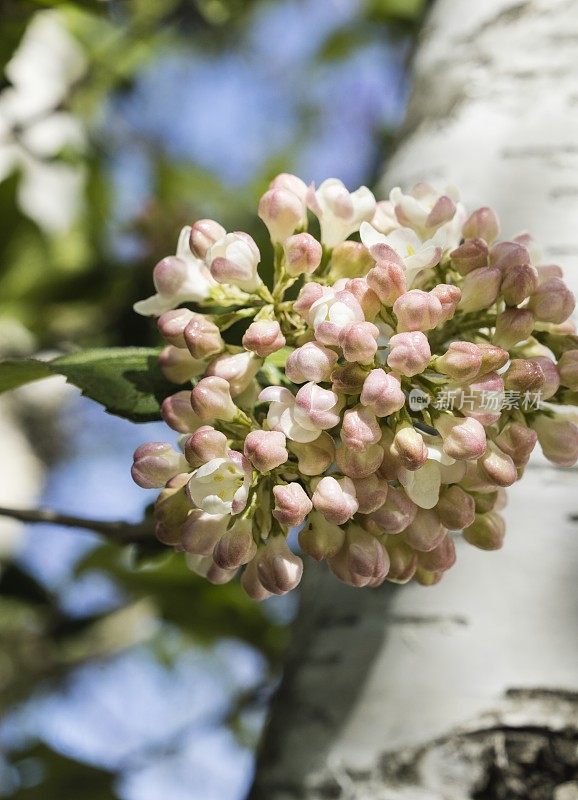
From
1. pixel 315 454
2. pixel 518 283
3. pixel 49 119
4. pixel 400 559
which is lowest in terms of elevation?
pixel 49 119

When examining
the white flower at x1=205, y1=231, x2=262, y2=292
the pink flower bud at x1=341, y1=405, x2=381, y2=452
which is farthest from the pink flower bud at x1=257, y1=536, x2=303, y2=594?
the white flower at x1=205, y1=231, x2=262, y2=292

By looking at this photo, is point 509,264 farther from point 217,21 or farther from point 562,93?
point 217,21

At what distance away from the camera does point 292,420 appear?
619mm

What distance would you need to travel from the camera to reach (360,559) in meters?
0.65

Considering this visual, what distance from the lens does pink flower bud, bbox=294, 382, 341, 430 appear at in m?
0.61

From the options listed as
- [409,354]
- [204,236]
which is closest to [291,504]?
[409,354]

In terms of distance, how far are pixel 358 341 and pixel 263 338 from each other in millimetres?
76

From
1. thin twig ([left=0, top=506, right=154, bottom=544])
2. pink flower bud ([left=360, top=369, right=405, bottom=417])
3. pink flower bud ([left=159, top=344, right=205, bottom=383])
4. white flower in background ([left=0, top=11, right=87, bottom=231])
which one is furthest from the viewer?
white flower in background ([left=0, top=11, right=87, bottom=231])

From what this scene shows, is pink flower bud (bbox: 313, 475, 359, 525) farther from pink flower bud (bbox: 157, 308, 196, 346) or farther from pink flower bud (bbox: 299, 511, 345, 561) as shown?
pink flower bud (bbox: 157, 308, 196, 346)

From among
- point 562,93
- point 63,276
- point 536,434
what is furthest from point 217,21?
point 536,434

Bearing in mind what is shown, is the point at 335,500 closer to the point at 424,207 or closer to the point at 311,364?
the point at 311,364

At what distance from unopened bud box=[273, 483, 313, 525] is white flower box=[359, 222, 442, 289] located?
0.60ft

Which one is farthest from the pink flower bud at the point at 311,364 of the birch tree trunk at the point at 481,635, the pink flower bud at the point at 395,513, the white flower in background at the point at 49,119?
the white flower in background at the point at 49,119

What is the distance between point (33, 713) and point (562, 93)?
2.18 metres
